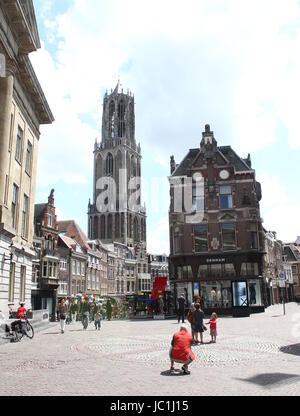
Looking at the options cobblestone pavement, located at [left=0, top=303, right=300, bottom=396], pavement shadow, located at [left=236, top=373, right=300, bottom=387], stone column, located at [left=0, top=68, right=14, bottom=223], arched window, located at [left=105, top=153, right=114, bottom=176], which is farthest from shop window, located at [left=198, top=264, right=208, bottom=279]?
arched window, located at [left=105, top=153, right=114, bottom=176]

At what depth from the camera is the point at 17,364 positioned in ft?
35.8

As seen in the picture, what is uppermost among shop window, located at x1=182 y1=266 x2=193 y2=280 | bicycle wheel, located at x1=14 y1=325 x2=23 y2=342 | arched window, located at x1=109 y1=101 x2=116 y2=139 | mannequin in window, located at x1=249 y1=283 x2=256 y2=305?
arched window, located at x1=109 y1=101 x2=116 y2=139

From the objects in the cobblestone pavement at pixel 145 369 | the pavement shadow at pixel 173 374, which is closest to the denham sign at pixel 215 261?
the cobblestone pavement at pixel 145 369

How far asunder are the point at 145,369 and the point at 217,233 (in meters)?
29.4

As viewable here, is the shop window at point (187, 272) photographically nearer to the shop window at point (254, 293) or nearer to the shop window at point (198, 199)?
the shop window at point (254, 293)

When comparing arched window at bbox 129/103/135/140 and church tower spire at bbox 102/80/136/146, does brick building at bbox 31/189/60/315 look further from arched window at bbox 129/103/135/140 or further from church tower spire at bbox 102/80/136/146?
arched window at bbox 129/103/135/140

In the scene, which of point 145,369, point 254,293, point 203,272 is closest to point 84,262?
point 203,272

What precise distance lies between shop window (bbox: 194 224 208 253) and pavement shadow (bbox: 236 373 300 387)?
29636 mm

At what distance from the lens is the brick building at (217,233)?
3699 centimetres

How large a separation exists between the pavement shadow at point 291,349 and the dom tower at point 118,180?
298 feet

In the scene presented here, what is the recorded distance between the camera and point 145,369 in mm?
10055

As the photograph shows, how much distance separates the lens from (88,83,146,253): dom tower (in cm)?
10956

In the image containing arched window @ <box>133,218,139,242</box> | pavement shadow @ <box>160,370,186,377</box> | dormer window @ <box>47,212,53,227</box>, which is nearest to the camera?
pavement shadow @ <box>160,370,186,377</box>
